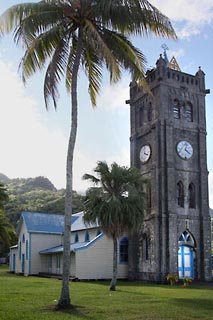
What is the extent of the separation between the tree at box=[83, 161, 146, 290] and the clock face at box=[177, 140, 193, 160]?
9842 mm

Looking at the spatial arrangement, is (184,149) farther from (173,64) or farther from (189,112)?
(173,64)

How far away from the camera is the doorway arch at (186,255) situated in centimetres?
3644

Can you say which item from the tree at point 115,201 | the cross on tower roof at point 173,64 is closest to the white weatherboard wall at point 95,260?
the tree at point 115,201

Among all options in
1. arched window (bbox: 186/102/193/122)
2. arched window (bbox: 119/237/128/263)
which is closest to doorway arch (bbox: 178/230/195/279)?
arched window (bbox: 119/237/128/263)

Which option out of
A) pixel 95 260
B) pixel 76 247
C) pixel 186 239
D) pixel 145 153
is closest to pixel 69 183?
pixel 95 260

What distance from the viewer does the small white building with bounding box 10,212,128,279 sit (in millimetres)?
37000

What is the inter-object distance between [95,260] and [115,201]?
11615mm

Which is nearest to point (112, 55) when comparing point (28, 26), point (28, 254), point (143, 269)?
point (28, 26)

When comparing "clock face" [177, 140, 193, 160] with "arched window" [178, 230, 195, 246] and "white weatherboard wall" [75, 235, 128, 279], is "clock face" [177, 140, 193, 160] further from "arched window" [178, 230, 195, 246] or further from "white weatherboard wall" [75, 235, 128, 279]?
"white weatherboard wall" [75, 235, 128, 279]

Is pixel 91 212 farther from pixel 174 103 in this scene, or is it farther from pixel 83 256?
pixel 174 103

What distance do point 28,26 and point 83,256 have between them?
78.0 feet

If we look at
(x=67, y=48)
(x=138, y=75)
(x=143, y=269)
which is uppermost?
(x=67, y=48)

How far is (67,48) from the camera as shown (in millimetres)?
18656

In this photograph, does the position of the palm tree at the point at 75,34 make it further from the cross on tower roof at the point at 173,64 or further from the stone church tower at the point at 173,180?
the cross on tower roof at the point at 173,64
